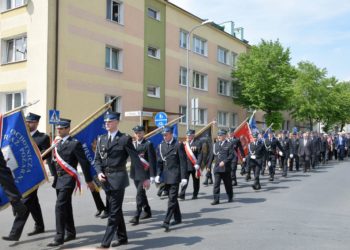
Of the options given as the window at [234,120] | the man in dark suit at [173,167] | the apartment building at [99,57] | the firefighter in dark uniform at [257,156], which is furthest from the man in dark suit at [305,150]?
the window at [234,120]

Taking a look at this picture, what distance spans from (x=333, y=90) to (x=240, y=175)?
39626 millimetres

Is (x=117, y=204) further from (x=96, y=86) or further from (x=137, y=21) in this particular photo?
(x=137, y=21)

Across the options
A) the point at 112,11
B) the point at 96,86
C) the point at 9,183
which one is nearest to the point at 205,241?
the point at 9,183

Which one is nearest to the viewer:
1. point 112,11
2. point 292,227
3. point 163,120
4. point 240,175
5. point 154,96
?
point 292,227

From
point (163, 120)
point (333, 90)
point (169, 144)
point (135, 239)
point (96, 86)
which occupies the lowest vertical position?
point (135, 239)

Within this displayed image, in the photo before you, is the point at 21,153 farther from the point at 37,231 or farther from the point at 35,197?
the point at 37,231

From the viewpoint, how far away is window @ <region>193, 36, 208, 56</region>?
33750 mm

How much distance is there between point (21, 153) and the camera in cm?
704

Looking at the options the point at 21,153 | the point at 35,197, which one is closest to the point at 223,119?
the point at 35,197

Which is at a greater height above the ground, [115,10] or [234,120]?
[115,10]

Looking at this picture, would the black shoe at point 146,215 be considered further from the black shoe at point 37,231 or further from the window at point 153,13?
the window at point 153,13

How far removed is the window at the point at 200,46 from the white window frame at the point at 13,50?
14778 mm

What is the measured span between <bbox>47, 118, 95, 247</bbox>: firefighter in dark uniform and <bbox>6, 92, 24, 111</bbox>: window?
52.8 feet

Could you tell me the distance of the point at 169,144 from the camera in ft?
27.7
